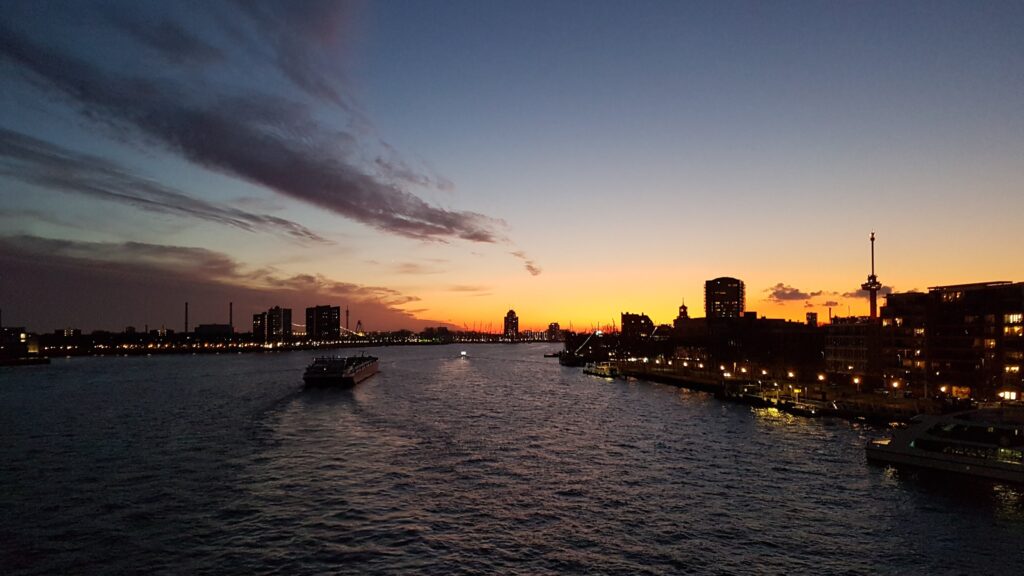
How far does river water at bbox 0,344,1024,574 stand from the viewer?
85.5 feet

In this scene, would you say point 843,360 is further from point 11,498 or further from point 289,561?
point 11,498

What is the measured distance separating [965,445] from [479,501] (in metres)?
33.8

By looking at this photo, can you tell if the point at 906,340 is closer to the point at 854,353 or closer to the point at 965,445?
the point at 854,353

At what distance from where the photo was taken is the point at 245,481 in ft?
124

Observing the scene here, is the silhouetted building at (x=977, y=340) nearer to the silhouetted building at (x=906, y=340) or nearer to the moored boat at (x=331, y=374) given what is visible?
the silhouetted building at (x=906, y=340)

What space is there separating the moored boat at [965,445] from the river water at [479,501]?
2109 millimetres

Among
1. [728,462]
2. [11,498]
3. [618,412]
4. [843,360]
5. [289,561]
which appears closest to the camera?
[289,561]

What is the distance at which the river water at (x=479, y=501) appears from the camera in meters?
26.1

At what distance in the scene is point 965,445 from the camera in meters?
40.8

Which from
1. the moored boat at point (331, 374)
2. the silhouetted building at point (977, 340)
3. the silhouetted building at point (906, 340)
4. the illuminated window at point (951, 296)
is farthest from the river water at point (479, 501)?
the moored boat at point (331, 374)

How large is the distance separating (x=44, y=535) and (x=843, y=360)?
11059cm

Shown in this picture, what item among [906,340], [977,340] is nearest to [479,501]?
[977,340]

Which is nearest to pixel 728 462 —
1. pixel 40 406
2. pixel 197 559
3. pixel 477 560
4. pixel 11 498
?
pixel 477 560

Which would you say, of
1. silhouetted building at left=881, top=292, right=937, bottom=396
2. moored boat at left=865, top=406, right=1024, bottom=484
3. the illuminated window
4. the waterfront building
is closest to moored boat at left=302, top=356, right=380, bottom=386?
the waterfront building
